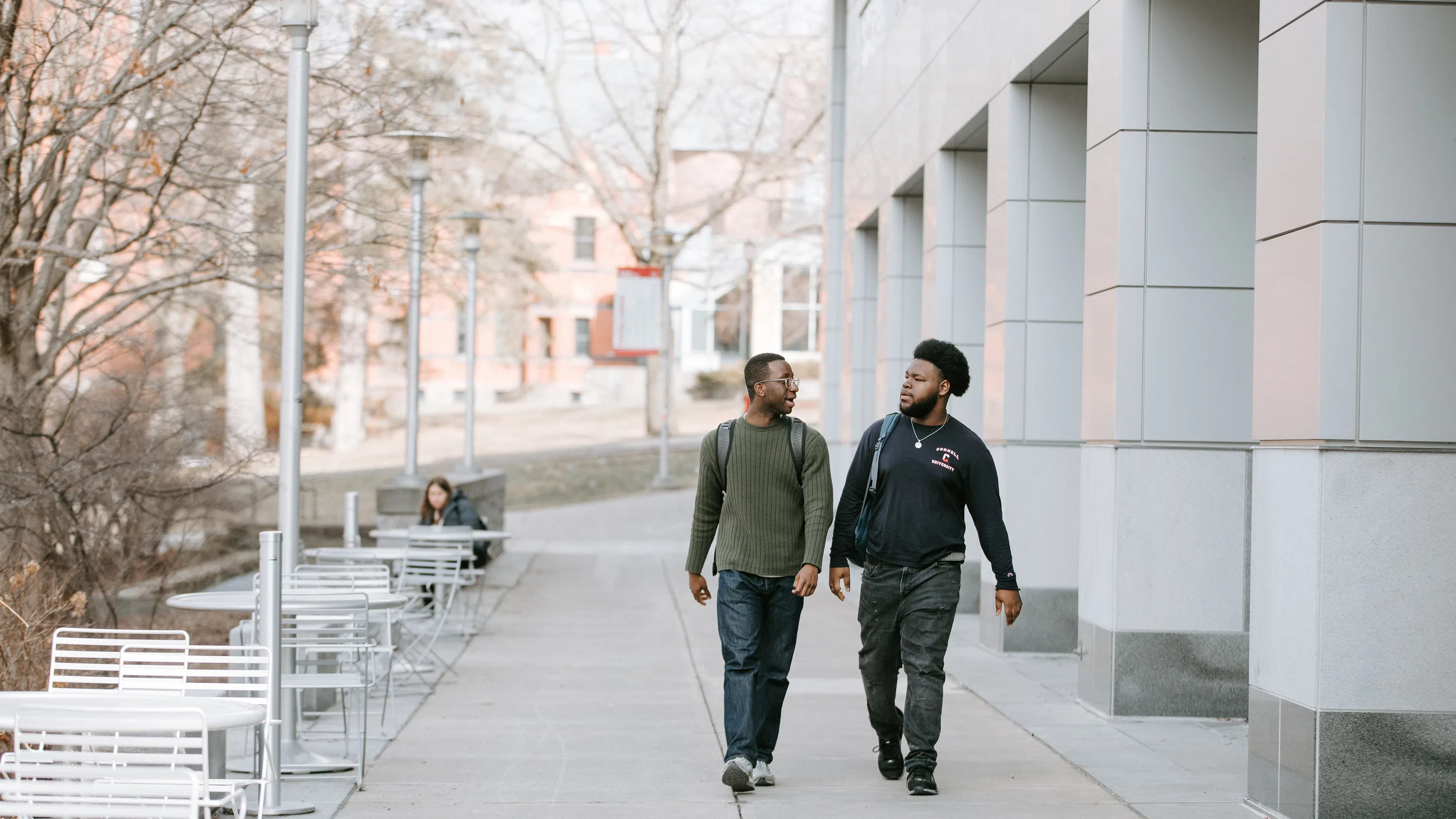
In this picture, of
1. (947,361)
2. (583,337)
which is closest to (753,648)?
(947,361)

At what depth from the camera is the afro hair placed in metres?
7.57

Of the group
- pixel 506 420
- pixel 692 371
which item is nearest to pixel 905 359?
pixel 506 420

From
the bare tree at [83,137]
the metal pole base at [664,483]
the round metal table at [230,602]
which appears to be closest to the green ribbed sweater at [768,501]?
the round metal table at [230,602]

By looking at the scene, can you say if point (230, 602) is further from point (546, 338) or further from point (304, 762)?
point (546, 338)

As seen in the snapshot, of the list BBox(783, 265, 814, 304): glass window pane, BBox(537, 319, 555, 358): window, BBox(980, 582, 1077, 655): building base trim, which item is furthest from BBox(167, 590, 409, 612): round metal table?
BBox(537, 319, 555, 358): window

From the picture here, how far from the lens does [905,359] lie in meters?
18.4

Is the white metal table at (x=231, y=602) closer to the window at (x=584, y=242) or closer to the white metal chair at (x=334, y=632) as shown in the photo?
the white metal chair at (x=334, y=632)

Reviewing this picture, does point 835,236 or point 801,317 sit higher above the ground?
point 801,317

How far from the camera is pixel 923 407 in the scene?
7.50 meters

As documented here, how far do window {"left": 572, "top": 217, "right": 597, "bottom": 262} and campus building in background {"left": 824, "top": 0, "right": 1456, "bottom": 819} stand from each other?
146 ft

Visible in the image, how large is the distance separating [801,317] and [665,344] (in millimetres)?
21908

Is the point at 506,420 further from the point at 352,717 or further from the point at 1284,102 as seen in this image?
the point at 1284,102

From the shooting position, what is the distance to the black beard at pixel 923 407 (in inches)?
295

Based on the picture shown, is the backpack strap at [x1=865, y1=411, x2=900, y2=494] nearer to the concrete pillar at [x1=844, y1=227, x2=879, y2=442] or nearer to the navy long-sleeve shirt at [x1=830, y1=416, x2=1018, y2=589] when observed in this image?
the navy long-sleeve shirt at [x1=830, y1=416, x2=1018, y2=589]
